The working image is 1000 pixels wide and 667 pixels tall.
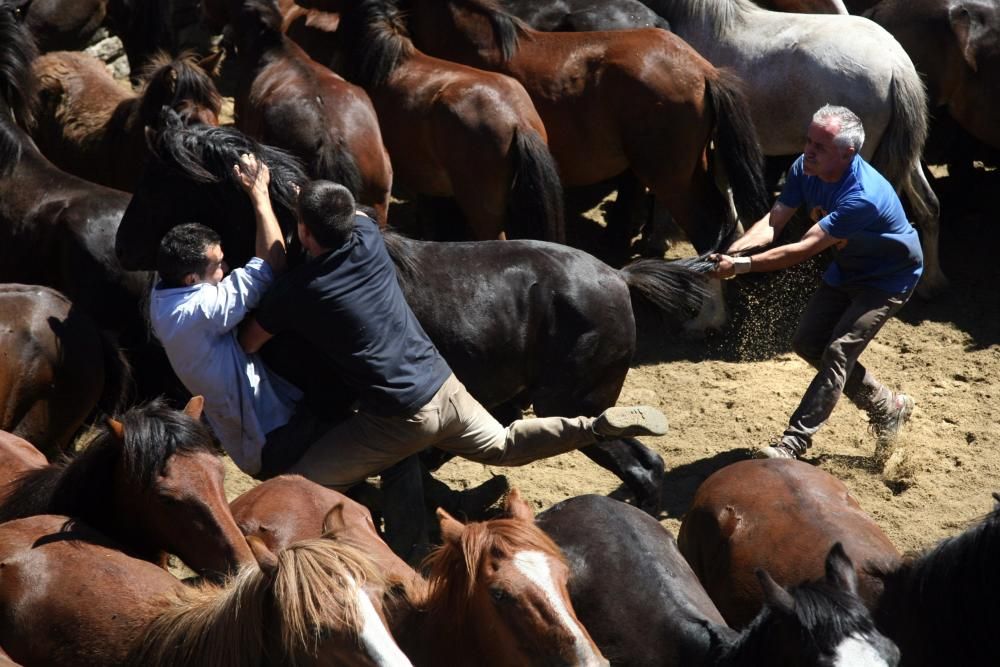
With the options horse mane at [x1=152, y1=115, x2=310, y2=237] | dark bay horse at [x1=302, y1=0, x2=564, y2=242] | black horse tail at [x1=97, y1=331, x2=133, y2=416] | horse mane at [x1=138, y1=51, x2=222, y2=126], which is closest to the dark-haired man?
horse mane at [x1=152, y1=115, x2=310, y2=237]

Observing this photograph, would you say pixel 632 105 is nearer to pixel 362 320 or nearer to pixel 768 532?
pixel 362 320

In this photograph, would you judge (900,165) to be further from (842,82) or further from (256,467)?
(256,467)

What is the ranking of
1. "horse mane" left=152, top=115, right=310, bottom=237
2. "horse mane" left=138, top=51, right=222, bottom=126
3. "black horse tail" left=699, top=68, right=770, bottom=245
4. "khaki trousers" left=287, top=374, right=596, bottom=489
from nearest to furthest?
"khaki trousers" left=287, top=374, right=596, bottom=489 < "horse mane" left=152, top=115, right=310, bottom=237 < "horse mane" left=138, top=51, right=222, bottom=126 < "black horse tail" left=699, top=68, right=770, bottom=245

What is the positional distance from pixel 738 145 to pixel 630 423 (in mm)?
3409

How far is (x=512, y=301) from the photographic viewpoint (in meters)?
5.67

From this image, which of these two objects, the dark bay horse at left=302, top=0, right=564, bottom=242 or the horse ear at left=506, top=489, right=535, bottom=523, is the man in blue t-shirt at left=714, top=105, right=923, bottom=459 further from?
the horse ear at left=506, top=489, right=535, bottom=523

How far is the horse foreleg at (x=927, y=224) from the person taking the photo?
27.1ft

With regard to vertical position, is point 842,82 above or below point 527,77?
above

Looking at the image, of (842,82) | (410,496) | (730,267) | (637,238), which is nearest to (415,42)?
(637,238)

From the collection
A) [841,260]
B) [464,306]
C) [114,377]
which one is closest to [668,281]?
[841,260]

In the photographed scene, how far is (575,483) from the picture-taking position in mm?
6496

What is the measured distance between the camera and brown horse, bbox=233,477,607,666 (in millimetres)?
3223

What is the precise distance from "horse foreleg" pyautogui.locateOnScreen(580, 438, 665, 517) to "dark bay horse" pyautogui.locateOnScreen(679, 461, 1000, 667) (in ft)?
2.96

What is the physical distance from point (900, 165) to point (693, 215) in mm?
1471
